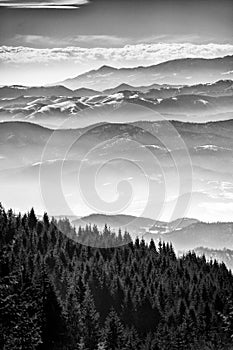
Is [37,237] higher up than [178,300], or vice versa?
[37,237]

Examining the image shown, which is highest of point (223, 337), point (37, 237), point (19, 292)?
point (37, 237)

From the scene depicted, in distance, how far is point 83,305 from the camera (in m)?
115

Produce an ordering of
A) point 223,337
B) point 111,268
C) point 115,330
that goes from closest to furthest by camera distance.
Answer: point 115,330, point 223,337, point 111,268

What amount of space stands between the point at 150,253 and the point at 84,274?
44372mm

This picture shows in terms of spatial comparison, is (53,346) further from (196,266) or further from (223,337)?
(196,266)

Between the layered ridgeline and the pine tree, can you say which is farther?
the pine tree

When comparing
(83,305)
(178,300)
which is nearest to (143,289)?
(178,300)

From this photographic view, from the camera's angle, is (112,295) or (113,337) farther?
(112,295)

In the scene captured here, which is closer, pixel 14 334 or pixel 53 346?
pixel 14 334

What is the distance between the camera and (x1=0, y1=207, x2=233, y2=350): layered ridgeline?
7794 cm

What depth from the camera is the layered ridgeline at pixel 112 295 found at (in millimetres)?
77938

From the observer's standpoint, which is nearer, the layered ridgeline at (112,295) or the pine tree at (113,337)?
the layered ridgeline at (112,295)

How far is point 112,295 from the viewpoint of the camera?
13200cm

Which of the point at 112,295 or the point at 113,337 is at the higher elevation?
the point at 112,295
